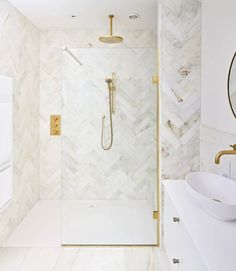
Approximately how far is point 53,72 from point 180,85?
2.09m

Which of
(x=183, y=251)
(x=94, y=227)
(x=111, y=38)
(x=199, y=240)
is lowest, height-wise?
(x=94, y=227)

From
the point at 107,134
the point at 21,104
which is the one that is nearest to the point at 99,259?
the point at 107,134

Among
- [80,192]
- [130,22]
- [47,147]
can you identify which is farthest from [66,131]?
[130,22]

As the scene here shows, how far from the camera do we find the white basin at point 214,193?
1527 mm

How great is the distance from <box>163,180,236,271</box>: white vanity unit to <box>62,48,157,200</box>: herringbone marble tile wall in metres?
1.15

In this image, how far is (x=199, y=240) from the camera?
136 centimetres

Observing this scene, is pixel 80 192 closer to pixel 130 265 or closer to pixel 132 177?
pixel 132 177

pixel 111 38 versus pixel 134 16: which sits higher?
pixel 134 16

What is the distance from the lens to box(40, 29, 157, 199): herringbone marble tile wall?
14.2 feet

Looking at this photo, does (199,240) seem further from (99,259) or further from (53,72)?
(53,72)

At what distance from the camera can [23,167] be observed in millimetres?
3736

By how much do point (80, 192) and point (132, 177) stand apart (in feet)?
1.86

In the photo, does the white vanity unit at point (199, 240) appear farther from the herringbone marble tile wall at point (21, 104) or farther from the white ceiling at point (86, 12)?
the white ceiling at point (86, 12)

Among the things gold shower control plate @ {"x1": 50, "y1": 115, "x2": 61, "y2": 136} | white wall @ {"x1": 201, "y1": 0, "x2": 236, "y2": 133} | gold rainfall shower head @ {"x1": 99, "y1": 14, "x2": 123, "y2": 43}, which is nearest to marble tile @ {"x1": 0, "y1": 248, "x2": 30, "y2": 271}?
gold shower control plate @ {"x1": 50, "y1": 115, "x2": 61, "y2": 136}
